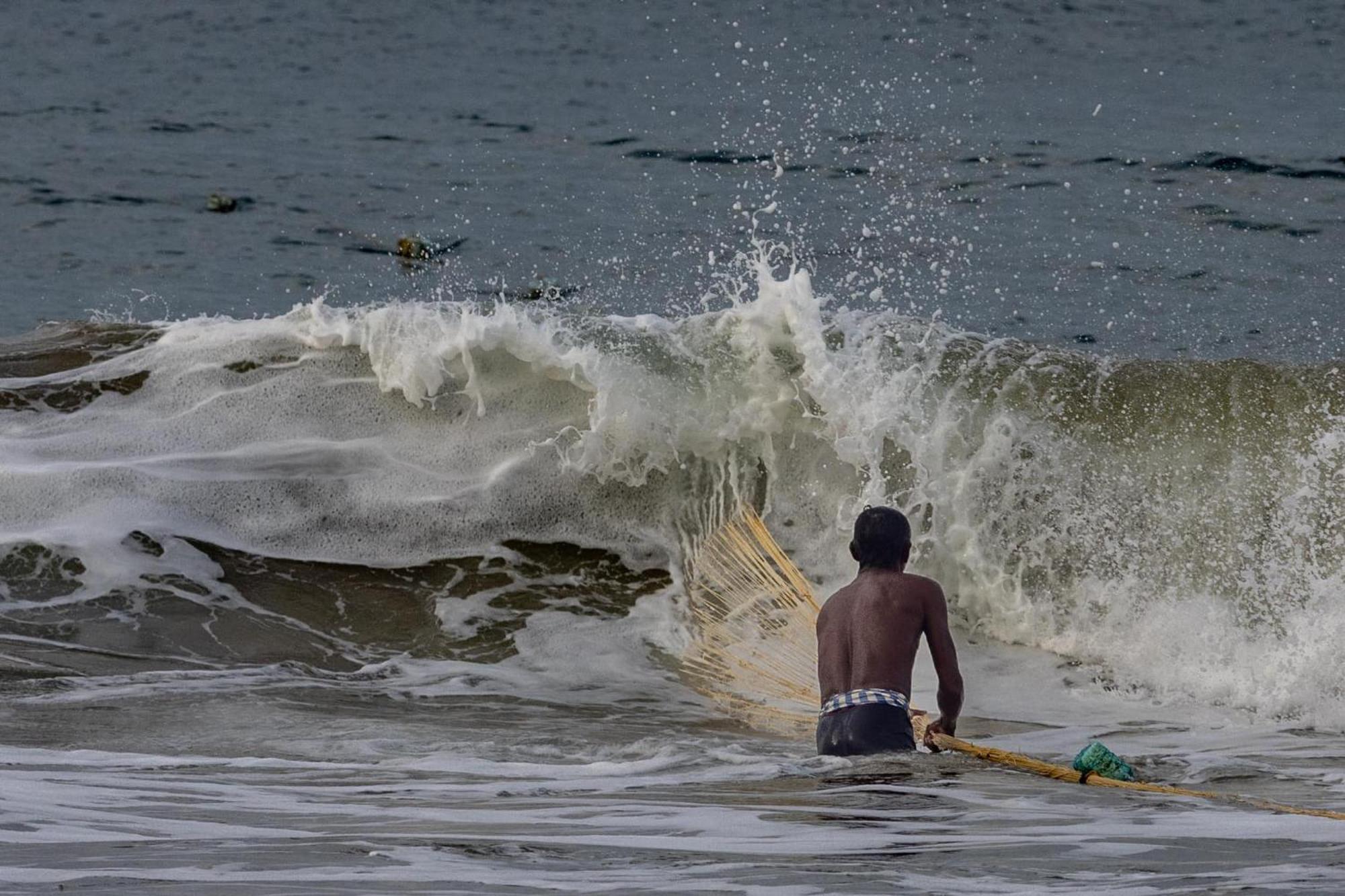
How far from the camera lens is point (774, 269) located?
13555 millimetres

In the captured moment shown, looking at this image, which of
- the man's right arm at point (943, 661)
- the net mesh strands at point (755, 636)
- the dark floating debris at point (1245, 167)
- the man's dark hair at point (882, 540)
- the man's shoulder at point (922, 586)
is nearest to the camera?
the man's right arm at point (943, 661)

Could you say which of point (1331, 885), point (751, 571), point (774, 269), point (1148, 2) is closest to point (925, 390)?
point (751, 571)

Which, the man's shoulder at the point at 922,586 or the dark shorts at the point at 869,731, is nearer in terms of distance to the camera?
the dark shorts at the point at 869,731

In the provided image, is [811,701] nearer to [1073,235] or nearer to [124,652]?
[124,652]

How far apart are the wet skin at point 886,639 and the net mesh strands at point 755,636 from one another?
303 millimetres

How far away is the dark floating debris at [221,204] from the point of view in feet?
51.1

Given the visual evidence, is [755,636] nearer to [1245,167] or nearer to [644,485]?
[644,485]

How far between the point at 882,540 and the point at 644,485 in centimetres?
277

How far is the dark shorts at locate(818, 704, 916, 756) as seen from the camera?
16.9 ft

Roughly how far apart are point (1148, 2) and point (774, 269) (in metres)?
11.0

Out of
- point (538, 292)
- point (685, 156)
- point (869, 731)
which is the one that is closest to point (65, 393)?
point (538, 292)

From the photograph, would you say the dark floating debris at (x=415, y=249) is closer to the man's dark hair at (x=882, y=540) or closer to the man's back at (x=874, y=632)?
the man's dark hair at (x=882, y=540)

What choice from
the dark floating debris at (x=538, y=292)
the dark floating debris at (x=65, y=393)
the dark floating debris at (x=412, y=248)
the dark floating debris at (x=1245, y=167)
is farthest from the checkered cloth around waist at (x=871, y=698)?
the dark floating debris at (x=1245, y=167)

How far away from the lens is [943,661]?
530 centimetres
